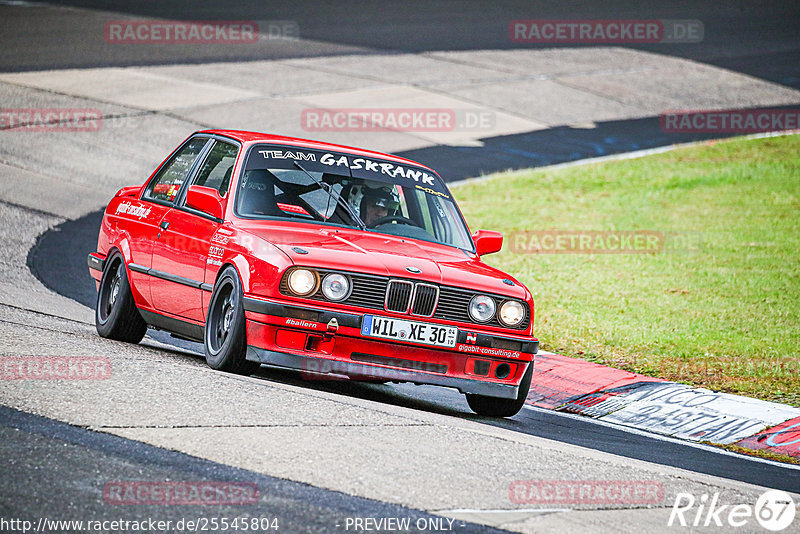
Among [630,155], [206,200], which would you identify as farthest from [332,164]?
[630,155]

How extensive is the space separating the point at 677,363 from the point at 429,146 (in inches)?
471

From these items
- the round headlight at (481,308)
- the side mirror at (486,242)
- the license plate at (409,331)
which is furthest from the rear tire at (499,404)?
the side mirror at (486,242)

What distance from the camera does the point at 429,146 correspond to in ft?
71.3

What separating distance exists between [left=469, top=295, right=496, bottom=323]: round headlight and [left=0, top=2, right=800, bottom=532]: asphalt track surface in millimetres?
→ 712

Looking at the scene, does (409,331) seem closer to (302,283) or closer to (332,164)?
(302,283)

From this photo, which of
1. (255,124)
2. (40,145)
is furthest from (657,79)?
(40,145)

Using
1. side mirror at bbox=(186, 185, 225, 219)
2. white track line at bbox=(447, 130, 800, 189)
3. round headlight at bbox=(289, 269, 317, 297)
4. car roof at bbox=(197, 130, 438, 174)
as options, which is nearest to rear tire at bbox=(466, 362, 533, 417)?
round headlight at bbox=(289, 269, 317, 297)

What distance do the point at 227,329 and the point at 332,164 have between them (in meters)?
1.59

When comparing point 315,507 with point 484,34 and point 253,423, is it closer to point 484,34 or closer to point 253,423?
point 253,423

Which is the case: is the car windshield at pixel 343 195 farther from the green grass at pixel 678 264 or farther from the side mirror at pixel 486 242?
the green grass at pixel 678 264

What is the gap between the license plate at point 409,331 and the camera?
7285 mm

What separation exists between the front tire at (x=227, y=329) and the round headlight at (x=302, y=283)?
35 centimetres

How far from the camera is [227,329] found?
7566 mm

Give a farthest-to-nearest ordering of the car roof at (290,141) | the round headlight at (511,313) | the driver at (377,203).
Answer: the car roof at (290,141), the driver at (377,203), the round headlight at (511,313)
